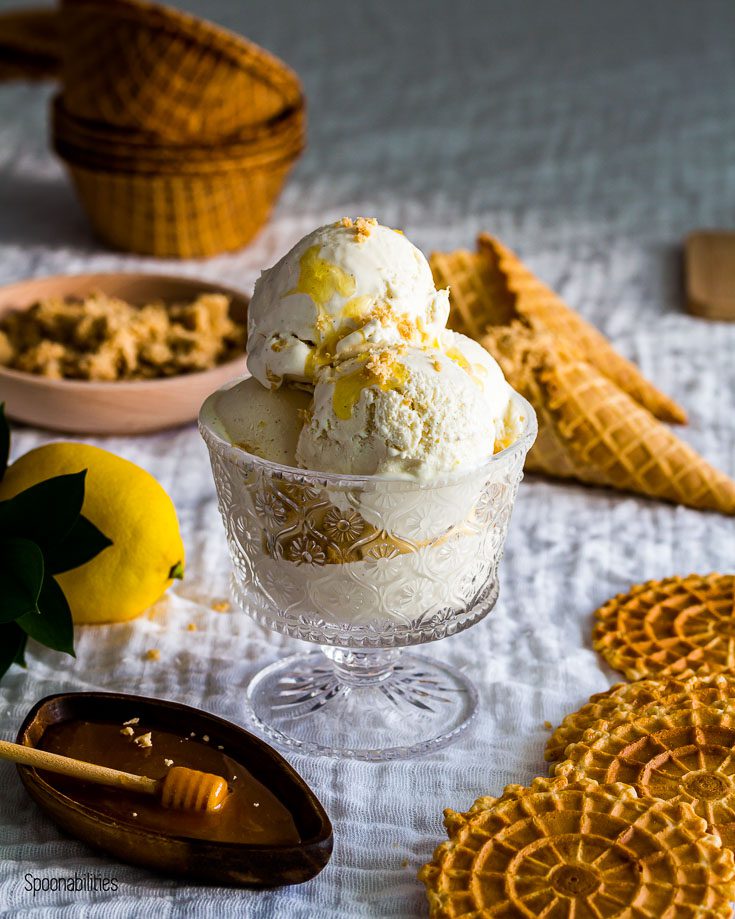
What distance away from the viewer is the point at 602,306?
6.89 ft

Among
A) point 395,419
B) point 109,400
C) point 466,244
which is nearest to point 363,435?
point 395,419

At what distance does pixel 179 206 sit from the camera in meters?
2.22

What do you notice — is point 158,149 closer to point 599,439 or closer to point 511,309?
point 511,309

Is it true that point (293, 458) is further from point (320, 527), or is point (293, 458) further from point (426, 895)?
point (426, 895)

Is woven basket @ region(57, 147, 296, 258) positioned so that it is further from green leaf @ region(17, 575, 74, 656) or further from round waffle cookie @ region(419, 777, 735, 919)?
round waffle cookie @ region(419, 777, 735, 919)

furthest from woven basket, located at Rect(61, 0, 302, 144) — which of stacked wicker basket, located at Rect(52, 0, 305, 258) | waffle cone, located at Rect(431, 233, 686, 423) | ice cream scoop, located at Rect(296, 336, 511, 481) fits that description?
ice cream scoop, located at Rect(296, 336, 511, 481)

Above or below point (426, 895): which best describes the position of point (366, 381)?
above

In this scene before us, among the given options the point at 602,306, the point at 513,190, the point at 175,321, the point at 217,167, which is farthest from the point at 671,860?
the point at 513,190

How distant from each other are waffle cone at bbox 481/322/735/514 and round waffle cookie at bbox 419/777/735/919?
0.63 m

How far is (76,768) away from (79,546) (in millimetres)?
243

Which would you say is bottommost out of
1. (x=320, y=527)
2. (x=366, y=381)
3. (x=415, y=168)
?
(x=415, y=168)

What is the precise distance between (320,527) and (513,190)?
195 centimetres

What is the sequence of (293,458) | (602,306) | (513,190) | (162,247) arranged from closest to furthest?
1. (293,458)
2. (602,306)
3. (162,247)
4. (513,190)

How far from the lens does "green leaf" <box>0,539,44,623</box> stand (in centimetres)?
97
